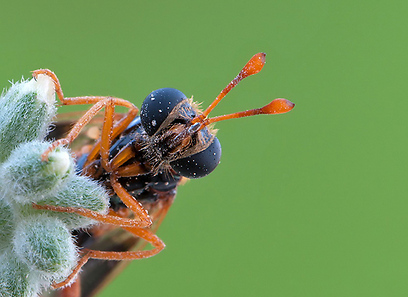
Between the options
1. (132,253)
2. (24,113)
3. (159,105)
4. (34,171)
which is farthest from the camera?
(132,253)

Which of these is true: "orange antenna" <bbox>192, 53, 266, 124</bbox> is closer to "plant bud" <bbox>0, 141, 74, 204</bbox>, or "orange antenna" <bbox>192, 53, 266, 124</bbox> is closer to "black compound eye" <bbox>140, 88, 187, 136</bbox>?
"black compound eye" <bbox>140, 88, 187, 136</bbox>

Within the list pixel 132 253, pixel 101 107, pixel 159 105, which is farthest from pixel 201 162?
pixel 132 253

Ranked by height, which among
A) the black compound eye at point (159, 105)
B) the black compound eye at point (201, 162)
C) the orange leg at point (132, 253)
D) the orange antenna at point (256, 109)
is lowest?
the orange leg at point (132, 253)

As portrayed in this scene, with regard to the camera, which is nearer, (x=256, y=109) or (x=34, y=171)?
(x=34, y=171)

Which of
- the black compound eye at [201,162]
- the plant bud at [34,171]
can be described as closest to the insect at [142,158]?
the black compound eye at [201,162]

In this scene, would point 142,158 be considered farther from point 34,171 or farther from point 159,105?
point 34,171

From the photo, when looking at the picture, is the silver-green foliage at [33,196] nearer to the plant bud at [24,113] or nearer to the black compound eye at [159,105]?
the plant bud at [24,113]

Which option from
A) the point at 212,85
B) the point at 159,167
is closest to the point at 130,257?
the point at 159,167
